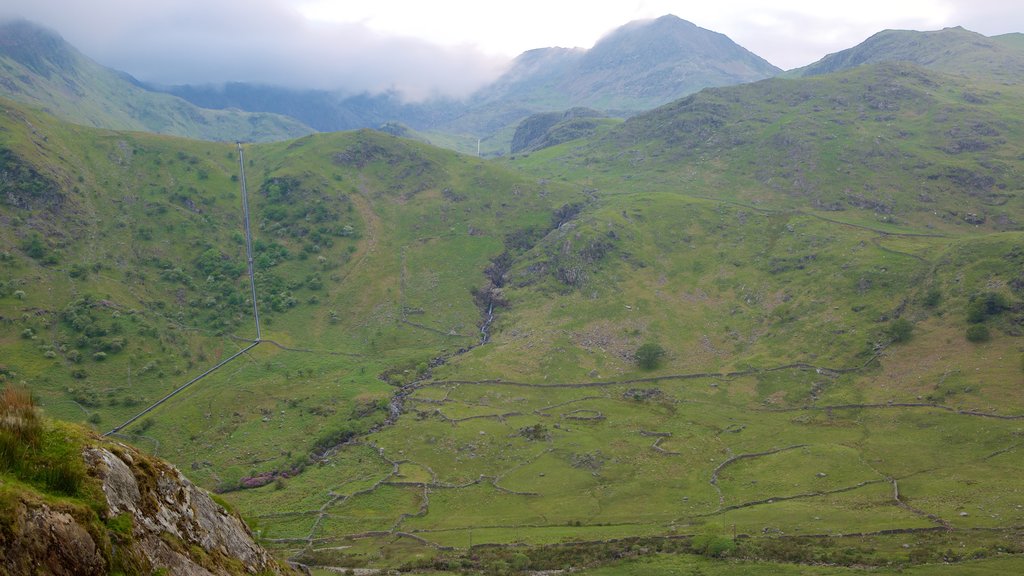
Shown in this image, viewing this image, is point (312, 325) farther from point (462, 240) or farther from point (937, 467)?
point (937, 467)

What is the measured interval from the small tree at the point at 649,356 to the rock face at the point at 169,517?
117950mm

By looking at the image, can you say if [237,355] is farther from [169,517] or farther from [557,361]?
[169,517]

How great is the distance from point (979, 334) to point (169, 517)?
13541 centimetres

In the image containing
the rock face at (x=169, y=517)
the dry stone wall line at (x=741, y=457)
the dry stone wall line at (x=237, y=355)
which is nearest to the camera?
the rock face at (x=169, y=517)

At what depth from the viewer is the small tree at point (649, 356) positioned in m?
134

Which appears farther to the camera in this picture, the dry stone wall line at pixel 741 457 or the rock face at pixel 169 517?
the dry stone wall line at pixel 741 457

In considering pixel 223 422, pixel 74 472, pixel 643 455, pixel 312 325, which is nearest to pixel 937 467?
pixel 643 455

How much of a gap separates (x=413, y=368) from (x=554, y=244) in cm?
6187

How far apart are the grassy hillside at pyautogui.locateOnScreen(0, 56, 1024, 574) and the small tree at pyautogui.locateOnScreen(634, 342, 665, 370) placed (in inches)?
18.6

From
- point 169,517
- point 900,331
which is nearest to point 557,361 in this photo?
point 900,331

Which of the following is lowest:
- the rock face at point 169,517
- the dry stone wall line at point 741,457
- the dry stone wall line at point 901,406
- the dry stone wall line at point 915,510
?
the dry stone wall line at point 741,457

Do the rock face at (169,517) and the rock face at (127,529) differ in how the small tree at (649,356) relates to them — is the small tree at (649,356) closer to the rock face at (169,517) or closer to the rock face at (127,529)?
the rock face at (127,529)

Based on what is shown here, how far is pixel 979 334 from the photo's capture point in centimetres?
11406

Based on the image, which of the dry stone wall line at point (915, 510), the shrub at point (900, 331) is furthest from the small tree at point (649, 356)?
the dry stone wall line at point (915, 510)
